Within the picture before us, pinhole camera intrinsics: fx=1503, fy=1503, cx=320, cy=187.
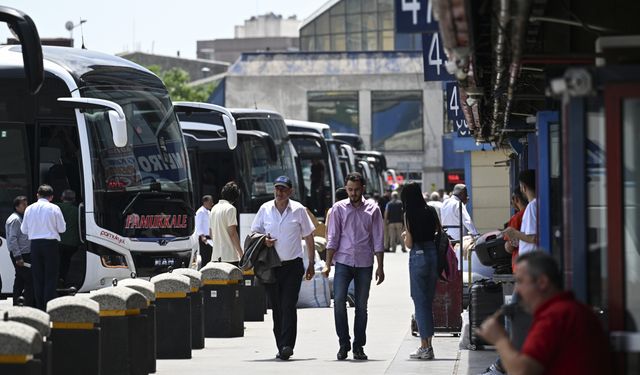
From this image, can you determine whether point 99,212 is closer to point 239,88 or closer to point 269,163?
point 269,163

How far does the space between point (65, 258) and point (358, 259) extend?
662 cm

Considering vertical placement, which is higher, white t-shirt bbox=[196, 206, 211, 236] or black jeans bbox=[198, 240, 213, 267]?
white t-shirt bbox=[196, 206, 211, 236]

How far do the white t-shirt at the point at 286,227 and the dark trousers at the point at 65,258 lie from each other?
5508 millimetres

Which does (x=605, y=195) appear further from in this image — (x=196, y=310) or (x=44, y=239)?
(x=44, y=239)

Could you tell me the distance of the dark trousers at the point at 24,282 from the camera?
19406 millimetres

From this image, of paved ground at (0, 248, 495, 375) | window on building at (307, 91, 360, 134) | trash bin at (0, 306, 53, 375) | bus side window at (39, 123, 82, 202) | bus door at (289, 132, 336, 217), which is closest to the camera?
trash bin at (0, 306, 53, 375)

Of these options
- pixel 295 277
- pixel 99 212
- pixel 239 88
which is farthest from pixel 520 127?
pixel 239 88

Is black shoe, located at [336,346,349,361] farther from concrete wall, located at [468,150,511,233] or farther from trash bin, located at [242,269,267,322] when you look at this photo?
concrete wall, located at [468,150,511,233]

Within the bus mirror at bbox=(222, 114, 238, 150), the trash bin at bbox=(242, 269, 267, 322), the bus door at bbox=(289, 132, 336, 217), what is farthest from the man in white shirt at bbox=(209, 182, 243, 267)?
the bus door at bbox=(289, 132, 336, 217)

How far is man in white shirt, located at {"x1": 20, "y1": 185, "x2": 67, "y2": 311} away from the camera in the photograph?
1839 cm

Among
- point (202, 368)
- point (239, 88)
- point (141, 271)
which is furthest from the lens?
point (239, 88)

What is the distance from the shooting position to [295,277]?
14961 mm

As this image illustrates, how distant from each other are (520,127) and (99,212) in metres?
7.23

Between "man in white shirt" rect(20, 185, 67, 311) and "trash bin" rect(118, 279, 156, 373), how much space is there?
497 centimetres
